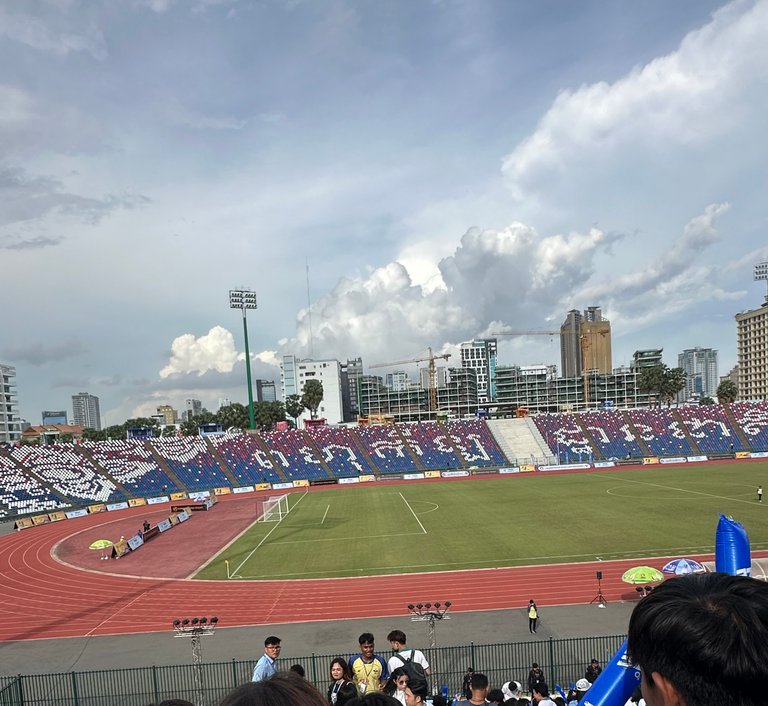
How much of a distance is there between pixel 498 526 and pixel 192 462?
159 ft

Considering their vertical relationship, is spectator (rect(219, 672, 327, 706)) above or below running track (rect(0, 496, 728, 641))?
above

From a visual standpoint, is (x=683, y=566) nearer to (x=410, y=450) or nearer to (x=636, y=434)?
(x=410, y=450)

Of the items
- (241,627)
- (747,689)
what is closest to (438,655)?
(241,627)

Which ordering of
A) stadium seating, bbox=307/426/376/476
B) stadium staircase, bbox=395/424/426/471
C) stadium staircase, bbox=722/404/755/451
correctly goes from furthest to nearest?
stadium staircase, bbox=395/424/426/471 < stadium seating, bbox=307/426/376/476 < stadium staircase, bbox=722/404/755/451

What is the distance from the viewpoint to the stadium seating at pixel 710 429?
76.1m

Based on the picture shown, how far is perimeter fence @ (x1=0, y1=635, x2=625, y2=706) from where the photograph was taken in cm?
1648

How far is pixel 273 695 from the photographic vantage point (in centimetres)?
202

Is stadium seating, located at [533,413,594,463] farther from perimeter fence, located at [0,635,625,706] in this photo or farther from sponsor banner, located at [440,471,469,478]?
perimeter fence, located at [0,635,625,706]

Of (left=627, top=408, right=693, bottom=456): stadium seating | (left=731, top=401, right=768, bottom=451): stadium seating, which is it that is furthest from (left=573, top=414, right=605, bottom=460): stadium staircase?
(left=731, top=401, right=768, bottom=451): stadium seating

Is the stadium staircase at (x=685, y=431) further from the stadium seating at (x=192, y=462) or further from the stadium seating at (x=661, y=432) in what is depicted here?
the stadium seating at (x=192, y=462)

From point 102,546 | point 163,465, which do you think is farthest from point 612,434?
point 102,546

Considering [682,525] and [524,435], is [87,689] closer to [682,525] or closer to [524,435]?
[682,525]

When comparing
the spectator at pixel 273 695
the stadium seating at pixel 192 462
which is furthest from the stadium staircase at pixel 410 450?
the spectator at pixel 273 695

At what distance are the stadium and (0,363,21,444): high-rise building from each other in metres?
88.3
